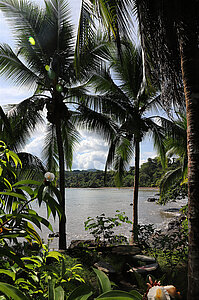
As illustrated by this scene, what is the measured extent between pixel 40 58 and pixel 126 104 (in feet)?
9.96

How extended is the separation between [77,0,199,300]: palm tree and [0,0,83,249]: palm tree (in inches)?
148

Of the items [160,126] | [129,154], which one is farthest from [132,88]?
[129,154]

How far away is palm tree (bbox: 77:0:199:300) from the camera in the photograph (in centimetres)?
255

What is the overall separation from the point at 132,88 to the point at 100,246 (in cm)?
532

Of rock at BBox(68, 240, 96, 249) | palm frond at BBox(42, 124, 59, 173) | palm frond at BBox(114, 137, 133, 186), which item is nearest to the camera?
rock at BBox(68, 240, 96, 249)

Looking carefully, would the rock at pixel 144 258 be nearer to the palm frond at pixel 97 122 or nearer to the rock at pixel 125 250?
the rock at pixel 125 250

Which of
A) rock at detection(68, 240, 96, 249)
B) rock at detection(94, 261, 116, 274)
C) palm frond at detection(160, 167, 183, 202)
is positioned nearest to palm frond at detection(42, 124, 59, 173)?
rock at detection(68, 240, 96, 249)

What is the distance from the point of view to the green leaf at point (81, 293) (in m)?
0.94

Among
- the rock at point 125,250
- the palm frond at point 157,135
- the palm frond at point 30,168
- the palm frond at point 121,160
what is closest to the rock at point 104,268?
the rock at point 125,250

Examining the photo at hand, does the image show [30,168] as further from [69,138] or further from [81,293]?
[81,293]

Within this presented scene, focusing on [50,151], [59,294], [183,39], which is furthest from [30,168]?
[59,294]

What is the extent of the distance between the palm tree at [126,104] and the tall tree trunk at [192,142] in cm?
377

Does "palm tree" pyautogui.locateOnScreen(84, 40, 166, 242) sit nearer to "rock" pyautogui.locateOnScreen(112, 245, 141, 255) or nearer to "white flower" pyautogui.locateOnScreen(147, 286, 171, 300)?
"rock" pyautogui.locateOnScreen(112, 245, 141, 255)

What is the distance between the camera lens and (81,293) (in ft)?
3.18
